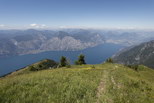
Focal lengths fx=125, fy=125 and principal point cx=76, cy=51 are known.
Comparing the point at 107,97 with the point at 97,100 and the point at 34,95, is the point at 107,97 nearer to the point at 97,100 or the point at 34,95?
the point at 97,100

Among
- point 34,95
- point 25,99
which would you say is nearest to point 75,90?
point 34,95

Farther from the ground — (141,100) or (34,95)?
(34,95)

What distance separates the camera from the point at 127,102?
38.4 ft

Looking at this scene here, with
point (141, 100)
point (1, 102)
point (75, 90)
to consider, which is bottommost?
point (141, 100)

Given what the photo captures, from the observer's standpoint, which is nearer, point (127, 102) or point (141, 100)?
point (127, 102)

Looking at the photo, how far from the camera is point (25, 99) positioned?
9836 millimetres

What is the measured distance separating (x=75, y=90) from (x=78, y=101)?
2588 millimetres

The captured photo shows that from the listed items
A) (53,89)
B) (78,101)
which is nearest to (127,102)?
(78,101)

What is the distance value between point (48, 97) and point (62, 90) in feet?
7.40

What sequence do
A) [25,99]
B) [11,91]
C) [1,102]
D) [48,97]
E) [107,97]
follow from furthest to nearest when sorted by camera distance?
[107,97]
[11,91]
[48,97]
[25,99]
[1,102]

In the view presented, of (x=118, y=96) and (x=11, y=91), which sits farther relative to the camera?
(x=118, y=96)

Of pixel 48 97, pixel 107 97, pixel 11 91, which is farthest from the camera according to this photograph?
pixel 107 97

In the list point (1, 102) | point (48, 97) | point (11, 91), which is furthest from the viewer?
point (11, 91)

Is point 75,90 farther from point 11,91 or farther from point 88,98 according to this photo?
point 11,91
